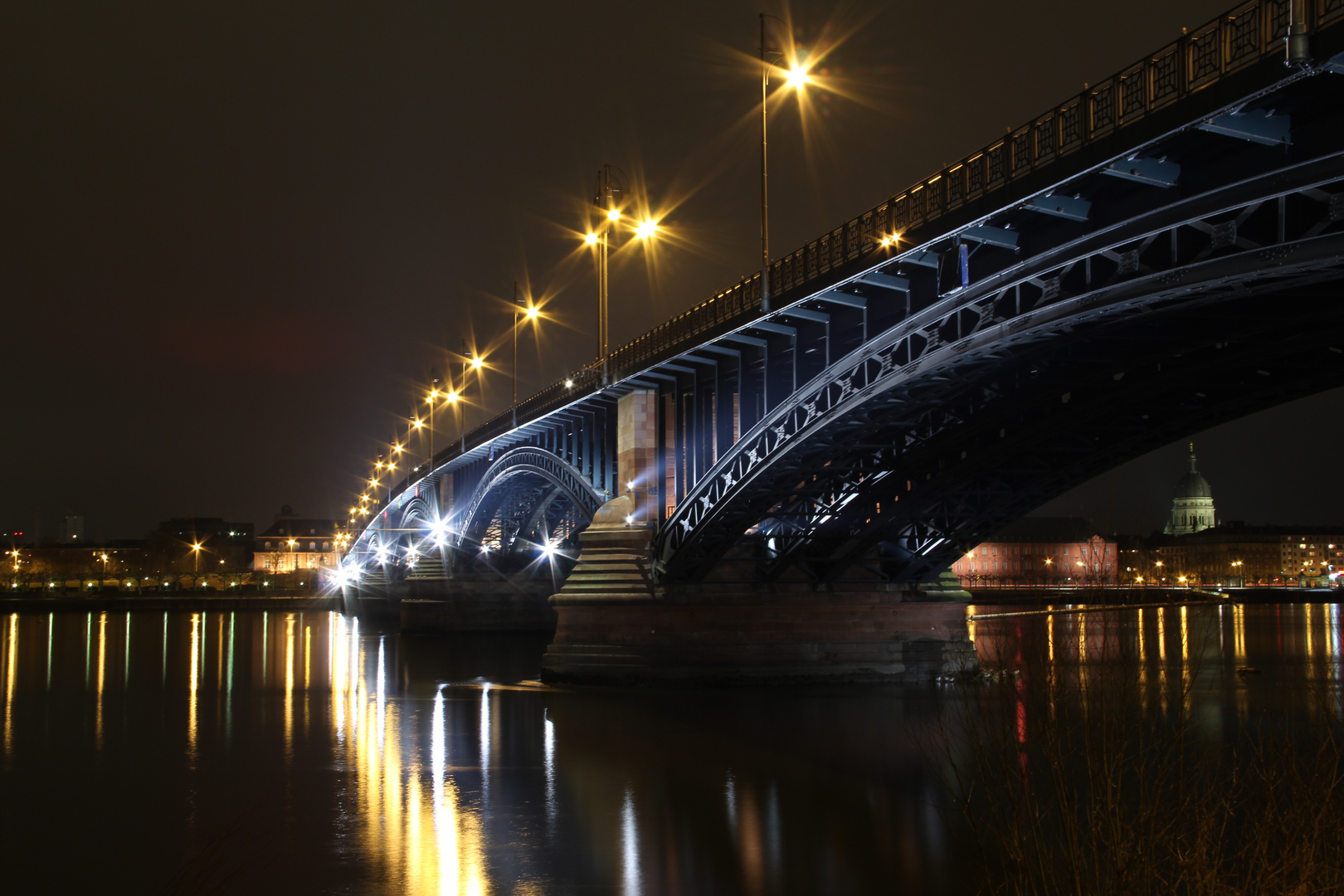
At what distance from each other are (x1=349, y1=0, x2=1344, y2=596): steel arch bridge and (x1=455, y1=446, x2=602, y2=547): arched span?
561 mm

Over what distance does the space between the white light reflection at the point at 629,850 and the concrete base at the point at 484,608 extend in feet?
176

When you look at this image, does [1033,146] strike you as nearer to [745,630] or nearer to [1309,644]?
[745,630]

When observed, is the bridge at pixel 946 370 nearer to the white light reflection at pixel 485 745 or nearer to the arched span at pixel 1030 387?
the arched span at pixel 1030 387

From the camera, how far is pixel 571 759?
23641 mm

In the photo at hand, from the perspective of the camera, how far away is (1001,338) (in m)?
19.7

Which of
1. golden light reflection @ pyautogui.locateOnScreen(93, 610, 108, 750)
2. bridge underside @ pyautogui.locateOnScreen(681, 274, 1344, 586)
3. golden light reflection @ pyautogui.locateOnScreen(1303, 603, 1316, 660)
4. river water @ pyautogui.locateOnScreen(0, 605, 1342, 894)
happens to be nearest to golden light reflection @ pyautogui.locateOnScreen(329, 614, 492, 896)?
river water @ pyautogui.locateOnScreen(0, 605, 1342, 894)

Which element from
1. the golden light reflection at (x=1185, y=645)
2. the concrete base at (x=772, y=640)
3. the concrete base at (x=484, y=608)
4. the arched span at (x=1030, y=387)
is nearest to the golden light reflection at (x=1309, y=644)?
the golden light reflection at (x=1185, y=645)

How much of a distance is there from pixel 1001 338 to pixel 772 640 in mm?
16701


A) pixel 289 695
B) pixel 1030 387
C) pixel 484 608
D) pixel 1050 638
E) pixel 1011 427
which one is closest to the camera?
pixel 1050 638

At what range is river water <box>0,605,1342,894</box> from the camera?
49.2 ft

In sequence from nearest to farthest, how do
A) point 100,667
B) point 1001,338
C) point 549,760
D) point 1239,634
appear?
1. point 1001,338
2. point 549,760
3. point 100,667
4. point 1239,634

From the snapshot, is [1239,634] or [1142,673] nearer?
[1142,673]

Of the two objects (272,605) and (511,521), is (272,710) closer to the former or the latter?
(511,521)

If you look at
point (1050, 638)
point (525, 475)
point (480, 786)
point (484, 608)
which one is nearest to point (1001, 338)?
point (1050, 638)
